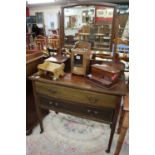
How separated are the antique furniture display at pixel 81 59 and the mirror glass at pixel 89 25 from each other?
16 centimetres

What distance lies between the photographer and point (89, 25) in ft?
4.91

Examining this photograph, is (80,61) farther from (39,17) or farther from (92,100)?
(39,17)

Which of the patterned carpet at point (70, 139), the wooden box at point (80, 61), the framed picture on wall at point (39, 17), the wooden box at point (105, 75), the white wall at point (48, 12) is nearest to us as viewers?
the wooden box at point (105, 75)

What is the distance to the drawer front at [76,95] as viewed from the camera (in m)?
1.14

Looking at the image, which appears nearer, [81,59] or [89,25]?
[81,59]

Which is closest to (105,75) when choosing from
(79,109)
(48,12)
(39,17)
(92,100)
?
(92,100)

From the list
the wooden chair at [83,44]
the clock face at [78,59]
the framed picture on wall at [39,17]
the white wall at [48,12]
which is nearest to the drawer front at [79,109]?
the clock face at [78,59]

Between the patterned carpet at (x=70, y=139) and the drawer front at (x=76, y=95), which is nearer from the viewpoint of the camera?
the drawer front at (x=76, y=95)

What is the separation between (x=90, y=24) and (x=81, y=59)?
46cm

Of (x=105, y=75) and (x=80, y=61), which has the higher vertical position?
(x=80, y=61)

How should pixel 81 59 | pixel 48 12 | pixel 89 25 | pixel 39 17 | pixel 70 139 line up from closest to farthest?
pixel 81 59 → pixel 89 25 → pixel 70 139 → pixel 48 12 → pixel 39 17

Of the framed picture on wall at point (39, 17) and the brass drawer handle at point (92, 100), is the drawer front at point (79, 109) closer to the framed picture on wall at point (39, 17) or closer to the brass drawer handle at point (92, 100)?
the brass drawer handle at point (92, 100)

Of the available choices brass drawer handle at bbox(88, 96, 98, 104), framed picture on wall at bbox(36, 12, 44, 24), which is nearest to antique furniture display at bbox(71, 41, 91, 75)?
brass drawer handle at bbox(88, 96, 98, 104)

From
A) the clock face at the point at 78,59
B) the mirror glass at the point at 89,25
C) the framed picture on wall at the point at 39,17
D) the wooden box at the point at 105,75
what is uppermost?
the framed picture on wall at the point at 39,17
